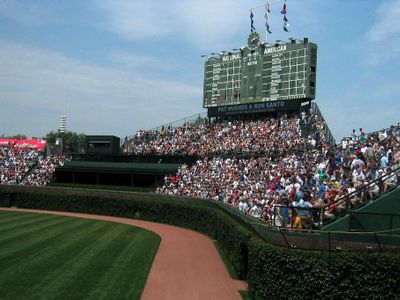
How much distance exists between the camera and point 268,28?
129 ft

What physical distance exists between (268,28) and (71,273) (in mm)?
28639

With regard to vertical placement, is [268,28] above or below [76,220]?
above

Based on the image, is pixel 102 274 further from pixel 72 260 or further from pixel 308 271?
pixel 308 271

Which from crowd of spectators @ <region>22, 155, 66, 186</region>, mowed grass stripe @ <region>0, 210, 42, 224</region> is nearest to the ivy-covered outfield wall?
mowed grass stripe @ <region>0, 210, 42, 224</region>

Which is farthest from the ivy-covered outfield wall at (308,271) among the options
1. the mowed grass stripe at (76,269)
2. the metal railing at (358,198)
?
Answer: the mowed grass stripe at (76,269)

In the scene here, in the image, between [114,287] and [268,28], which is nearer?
[114,287]

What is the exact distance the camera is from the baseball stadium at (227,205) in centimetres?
1160

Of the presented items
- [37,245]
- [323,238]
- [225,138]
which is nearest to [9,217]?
[37,245]

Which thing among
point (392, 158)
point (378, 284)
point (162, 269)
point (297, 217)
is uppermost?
point (392, 158)

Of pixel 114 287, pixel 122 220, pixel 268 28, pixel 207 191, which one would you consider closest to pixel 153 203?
pixel 122 220

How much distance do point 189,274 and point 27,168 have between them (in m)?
37.6

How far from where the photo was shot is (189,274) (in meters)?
17.5

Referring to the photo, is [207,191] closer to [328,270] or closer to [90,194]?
[90,194]

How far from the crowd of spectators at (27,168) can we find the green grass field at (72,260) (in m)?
21.1
